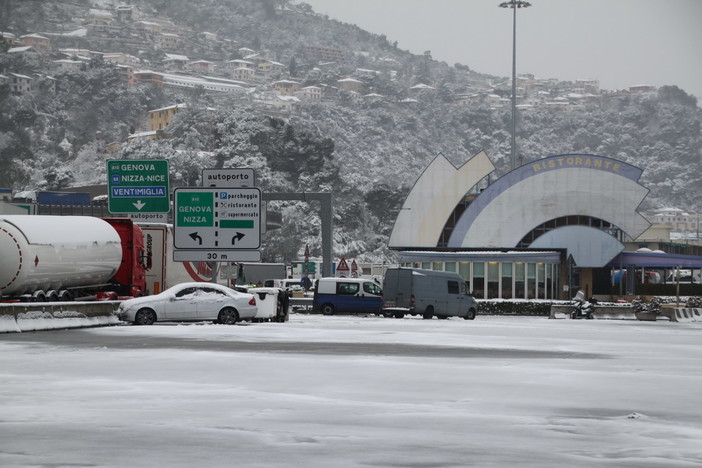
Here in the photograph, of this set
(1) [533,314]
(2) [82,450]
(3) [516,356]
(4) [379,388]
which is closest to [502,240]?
(1) [533,314]

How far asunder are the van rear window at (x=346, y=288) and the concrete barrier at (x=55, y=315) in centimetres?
1770

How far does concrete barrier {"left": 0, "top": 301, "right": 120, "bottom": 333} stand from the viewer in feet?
97.8

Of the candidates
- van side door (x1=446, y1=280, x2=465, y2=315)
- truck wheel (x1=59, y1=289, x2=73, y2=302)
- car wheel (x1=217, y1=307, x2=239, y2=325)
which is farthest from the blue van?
truck wheel (x1=59, y1=289, x2=73, y2=302)

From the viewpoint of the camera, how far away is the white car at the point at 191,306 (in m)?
35.5

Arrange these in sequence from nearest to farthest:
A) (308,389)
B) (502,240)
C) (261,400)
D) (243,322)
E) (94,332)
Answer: (261,400), (308,389), (94,332), (243,322), (502,240)

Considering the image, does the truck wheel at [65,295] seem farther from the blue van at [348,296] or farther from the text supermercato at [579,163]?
the text supermercato at [579,163]

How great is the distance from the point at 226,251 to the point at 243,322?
2654 mm

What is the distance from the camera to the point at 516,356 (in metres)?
23.5

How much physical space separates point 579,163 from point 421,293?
135 feet

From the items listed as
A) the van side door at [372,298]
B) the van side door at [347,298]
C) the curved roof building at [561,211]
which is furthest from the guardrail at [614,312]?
the curved roof building at [561,211]

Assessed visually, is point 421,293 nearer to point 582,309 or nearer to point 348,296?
point 348,296

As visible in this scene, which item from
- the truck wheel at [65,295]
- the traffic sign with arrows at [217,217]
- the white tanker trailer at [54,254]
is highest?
the traffic sign with arrows at [217,217]

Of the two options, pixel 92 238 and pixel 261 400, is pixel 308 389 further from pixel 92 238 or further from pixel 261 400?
Result: pixel 92 238

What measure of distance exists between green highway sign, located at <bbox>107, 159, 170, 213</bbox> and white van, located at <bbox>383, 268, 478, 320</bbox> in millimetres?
12523
